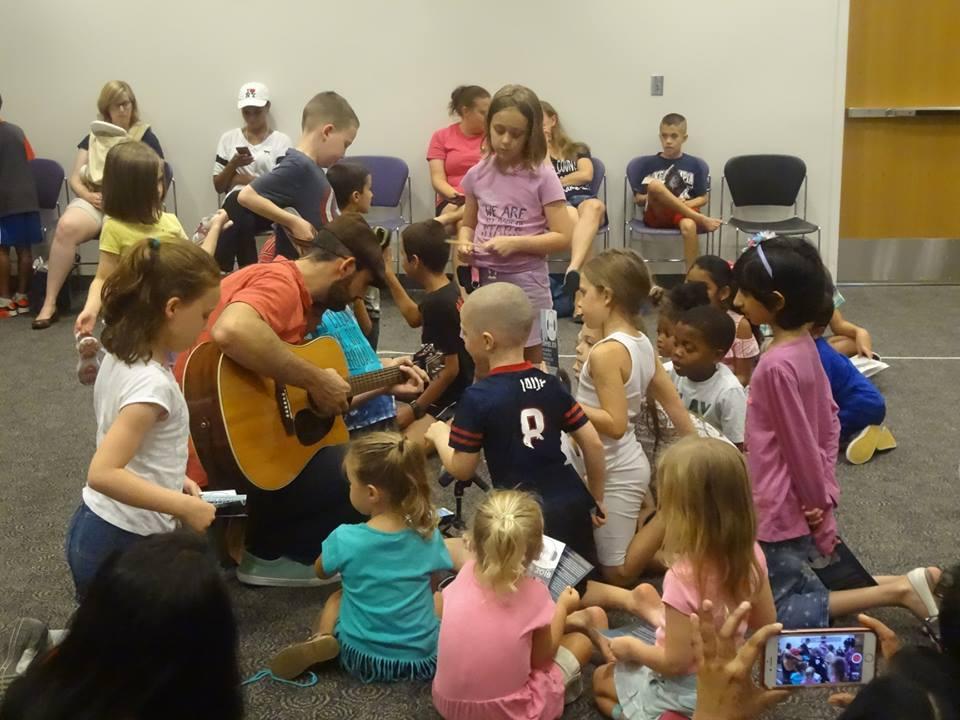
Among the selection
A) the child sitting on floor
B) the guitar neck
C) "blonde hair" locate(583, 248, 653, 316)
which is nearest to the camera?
"blonde hair" locate(583, 248, 653, 316)

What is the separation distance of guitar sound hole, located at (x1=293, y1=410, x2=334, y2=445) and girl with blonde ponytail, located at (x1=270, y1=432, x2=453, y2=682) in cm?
57

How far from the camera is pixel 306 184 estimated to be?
394 cm

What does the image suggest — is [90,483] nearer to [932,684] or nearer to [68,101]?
[932,684]

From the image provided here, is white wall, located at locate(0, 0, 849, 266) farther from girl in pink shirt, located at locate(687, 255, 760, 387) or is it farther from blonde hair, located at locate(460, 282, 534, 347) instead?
blonde hair, located at locate(460, 282, 534, 347)

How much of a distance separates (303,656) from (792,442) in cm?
135

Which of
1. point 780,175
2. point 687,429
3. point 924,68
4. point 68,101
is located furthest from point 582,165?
point 687,429

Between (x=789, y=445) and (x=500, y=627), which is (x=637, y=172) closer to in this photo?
(x=789, y=445)

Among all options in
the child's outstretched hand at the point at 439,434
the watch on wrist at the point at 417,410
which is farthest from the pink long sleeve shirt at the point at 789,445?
the watch on wrist at the point at 417,410

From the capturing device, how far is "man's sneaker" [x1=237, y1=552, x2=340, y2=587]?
10.2ft

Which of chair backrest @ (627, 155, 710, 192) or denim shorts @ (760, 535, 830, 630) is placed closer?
denim shorts @ (760, 535, 830, 630)

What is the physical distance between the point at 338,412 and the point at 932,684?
7.06 ft

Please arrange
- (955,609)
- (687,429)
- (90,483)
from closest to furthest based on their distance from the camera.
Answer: (955,609), (90,483), (687,429)

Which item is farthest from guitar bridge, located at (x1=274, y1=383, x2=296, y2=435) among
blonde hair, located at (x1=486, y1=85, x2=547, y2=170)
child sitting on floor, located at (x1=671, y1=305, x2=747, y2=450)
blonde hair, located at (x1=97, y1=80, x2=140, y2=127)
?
blonde hair, located at (x1=97, y1=80, x2=140, y2=127)

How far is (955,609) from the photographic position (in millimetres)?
1396
